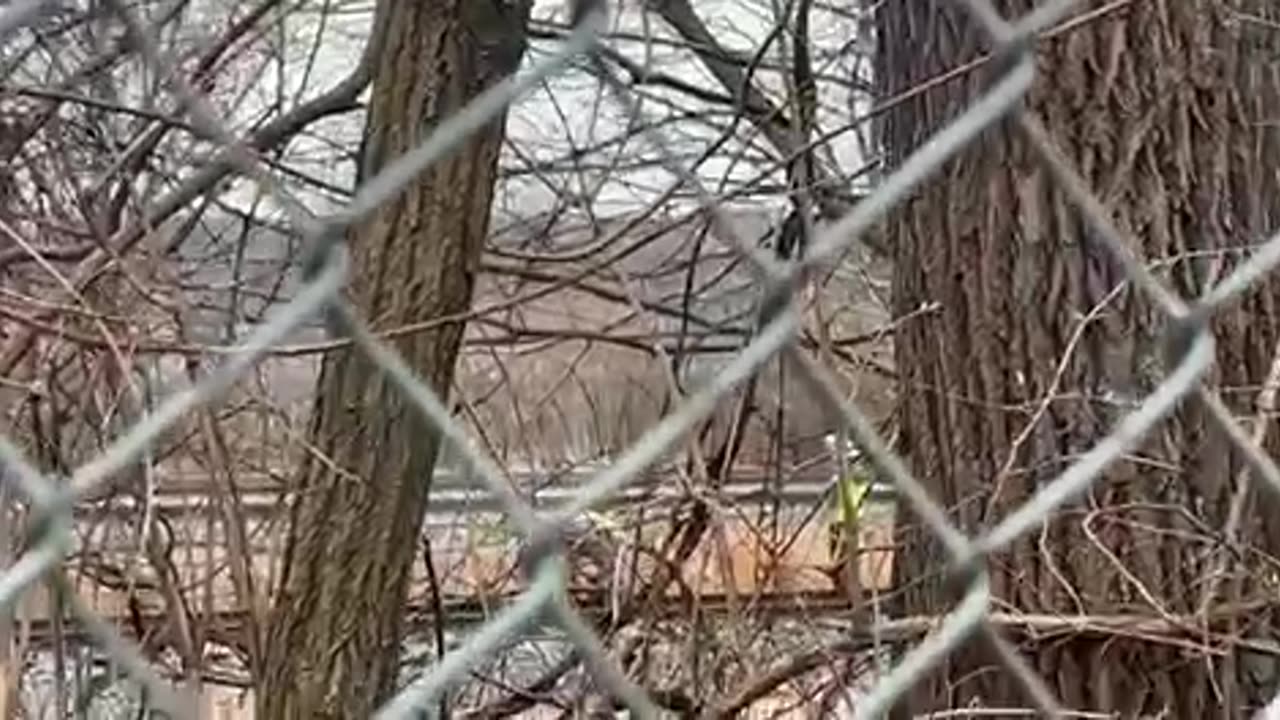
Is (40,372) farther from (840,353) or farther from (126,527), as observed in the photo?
(840,353)

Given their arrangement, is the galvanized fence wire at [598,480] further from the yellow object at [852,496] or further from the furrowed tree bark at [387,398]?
the furrowed tree bark at [387,398]

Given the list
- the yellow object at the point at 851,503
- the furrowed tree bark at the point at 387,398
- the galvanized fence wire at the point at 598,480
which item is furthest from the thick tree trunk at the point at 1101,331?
the galvanized fence wire at the point at 598,480

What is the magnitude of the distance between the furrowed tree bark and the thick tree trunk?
1.56 feet

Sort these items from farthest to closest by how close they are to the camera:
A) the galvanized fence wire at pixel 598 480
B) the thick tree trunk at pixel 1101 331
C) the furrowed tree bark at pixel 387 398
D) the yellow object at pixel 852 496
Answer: the furrowed tree bark at pixel 387 398 → the yellow object at pixel 852 496 → the thick tree trunk at pixel 1101 331 → the galvanized fence wire at pixel 598 480

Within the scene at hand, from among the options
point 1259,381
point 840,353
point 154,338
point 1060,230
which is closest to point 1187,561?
point 1259,381

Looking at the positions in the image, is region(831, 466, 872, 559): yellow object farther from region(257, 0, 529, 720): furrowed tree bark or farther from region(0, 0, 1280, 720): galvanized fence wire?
region(0, 0, 1280, 720): galvanized fence wire

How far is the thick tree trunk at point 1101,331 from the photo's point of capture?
156cm

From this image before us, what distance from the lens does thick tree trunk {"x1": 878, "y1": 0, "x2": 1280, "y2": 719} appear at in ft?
5.11

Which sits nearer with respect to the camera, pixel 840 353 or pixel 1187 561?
pixel 1187 561

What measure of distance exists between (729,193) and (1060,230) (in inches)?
29.8

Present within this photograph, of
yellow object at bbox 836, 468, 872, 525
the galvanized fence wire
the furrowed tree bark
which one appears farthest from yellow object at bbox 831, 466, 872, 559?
the galvanized fence wire

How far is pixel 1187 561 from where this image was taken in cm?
156

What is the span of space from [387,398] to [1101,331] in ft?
2.31

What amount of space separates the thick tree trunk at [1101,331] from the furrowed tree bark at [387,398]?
474mm
